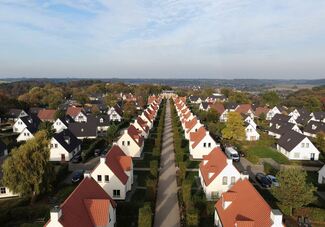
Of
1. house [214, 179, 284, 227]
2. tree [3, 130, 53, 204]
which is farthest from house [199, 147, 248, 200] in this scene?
tree [3, 130, 53, 204]

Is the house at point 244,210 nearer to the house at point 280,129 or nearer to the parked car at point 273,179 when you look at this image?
the parked car at point 273,179

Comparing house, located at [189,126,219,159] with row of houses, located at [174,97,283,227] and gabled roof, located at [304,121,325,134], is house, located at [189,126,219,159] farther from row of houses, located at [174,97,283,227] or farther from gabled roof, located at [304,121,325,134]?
gabled roof, located at [304,121,325,134]

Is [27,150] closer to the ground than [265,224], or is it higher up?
higher up

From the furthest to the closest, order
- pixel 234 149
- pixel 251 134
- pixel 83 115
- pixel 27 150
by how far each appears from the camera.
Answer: pixel 83 115, pixel 251 134, pixel 234 149, pixel 27 150

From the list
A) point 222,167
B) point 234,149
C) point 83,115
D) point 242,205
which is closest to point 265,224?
point 242,205

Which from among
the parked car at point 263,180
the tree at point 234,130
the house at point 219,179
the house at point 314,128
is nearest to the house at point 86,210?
the house at point 219,179

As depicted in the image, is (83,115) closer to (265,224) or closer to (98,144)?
(98,144)
